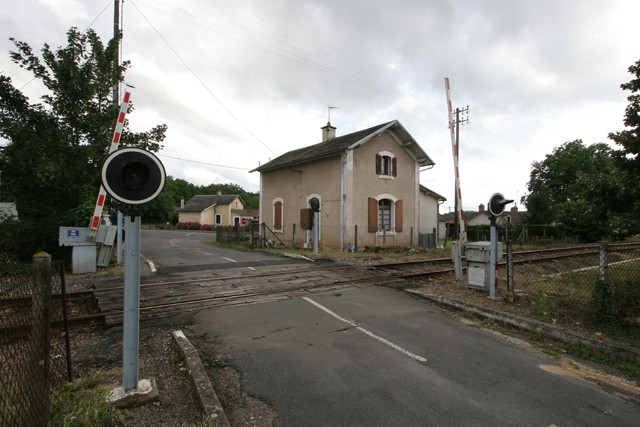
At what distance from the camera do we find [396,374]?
152 inches

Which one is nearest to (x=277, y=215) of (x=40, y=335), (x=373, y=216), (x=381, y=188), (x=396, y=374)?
(x=373, y=216)

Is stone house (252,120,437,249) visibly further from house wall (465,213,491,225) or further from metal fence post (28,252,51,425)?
house wall (465,213,491,225)

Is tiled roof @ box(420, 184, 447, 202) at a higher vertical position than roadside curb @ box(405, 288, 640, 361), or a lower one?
higher

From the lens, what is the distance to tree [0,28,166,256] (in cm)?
958

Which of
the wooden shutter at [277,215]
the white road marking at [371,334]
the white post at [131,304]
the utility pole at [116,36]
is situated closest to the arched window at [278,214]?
the wooden shutter at [277,215]

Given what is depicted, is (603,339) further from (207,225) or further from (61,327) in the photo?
(207,225)

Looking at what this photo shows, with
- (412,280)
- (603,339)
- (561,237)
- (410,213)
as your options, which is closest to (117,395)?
(603,339)

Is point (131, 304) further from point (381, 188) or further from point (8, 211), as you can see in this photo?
point (381, 188)

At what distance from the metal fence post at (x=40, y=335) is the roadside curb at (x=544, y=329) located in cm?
626

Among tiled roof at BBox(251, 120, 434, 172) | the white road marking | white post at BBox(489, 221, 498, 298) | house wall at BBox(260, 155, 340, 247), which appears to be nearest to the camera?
the white road marking

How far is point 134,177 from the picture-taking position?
2.83 m

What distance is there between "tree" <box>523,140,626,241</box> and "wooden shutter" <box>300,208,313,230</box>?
11921 mm

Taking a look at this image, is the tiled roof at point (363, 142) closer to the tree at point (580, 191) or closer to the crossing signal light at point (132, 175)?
the tree at point (580, 191)

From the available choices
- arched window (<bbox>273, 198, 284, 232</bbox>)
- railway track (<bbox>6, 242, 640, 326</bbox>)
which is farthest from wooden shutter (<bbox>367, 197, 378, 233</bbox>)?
railway track (<bbox>6, 242, 640, 326</bbox>)
